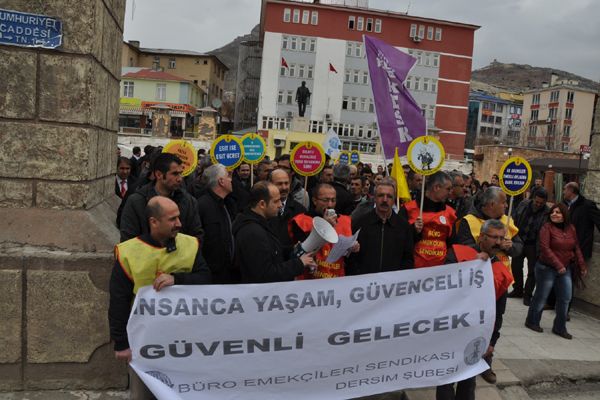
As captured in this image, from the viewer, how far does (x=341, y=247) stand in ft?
13.4

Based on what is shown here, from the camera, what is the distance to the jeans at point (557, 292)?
6.35 m

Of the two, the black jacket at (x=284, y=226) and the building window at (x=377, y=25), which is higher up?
the building window at (x=377, y=25)

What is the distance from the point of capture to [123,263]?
127 inches

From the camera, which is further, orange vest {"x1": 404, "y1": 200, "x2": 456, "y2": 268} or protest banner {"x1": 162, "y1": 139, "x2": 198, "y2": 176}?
protest banner {"x1": 162, "y1": 139, "x2": 198, "y2": 176}

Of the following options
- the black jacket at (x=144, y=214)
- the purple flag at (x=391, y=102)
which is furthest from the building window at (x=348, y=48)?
the black jacket at (x=144, y=214)

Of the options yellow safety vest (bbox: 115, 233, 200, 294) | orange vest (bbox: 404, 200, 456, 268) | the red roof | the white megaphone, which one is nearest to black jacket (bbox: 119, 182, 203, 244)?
yellow safety vest (bbox: 115, 233, 200, 294)

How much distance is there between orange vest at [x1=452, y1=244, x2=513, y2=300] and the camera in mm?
4039

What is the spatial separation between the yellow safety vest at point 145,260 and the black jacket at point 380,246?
1.64m

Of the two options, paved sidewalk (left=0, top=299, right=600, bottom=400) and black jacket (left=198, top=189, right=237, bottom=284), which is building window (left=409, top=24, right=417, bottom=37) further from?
black jacket (left=198, top=189, right=237, bottom=284)

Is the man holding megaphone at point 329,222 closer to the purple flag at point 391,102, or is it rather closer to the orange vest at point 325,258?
the orange vest at point 325,258

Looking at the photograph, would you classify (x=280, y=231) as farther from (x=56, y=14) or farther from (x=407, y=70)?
(x=407, y=70)

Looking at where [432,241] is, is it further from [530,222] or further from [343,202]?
[530,222]

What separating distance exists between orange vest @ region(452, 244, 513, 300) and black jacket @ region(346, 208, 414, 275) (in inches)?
21.1

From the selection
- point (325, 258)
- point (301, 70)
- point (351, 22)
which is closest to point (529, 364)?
point (325, 258)
